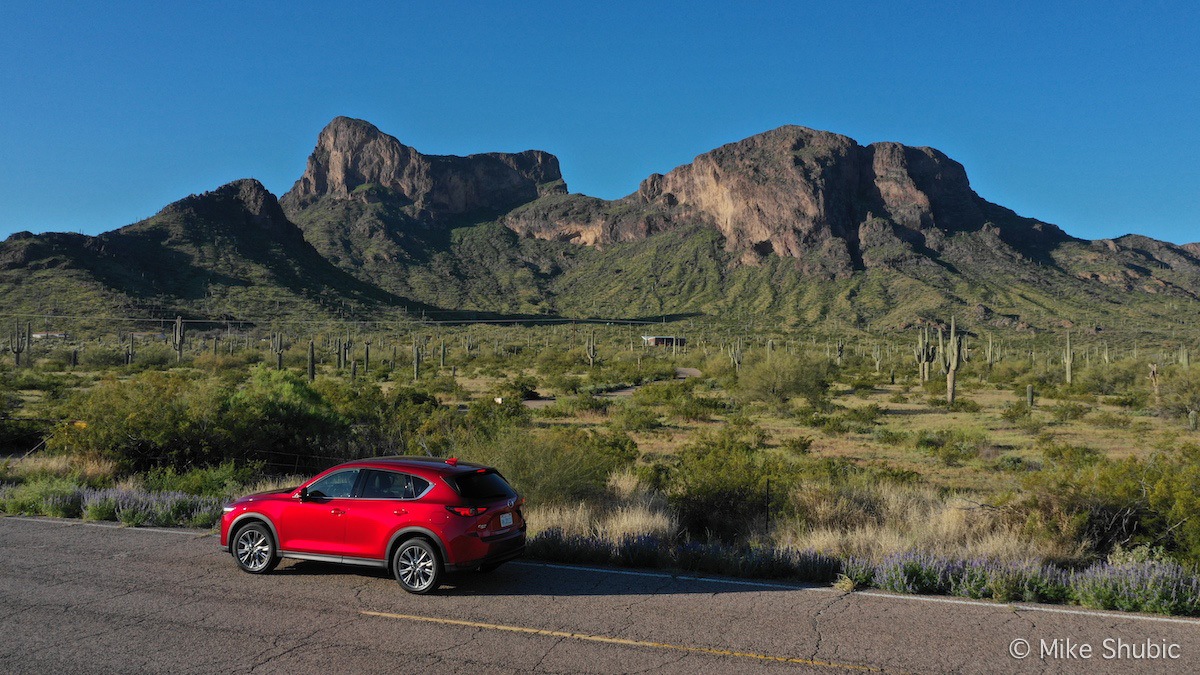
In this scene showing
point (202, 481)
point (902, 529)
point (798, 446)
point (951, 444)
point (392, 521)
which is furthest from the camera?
point (951, 444)

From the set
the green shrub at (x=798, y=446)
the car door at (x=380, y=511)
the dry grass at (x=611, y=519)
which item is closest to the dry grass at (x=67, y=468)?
the car door at (x=380, y=511)

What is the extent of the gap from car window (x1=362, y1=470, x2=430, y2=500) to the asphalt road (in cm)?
94

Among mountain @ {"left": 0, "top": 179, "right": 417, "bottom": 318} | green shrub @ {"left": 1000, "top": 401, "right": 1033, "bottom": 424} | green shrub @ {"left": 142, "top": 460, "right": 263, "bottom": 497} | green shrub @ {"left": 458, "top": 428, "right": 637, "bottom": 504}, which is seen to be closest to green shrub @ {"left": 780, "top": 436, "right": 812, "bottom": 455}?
green shrub @ {"left": 458, "top": 428, "right": 637, "bottom": 504}

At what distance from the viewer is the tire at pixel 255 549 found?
7.93m

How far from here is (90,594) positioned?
7145 millimetres

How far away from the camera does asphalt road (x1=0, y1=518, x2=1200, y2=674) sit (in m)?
5.45

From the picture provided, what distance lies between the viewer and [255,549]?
802 centimetres

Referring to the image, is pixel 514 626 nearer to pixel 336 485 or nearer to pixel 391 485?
pixel 391 485

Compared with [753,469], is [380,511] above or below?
above

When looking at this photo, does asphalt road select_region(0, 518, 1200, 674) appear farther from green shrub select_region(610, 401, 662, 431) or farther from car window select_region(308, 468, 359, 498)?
green shrub select_region(610, 401, 662, 431)

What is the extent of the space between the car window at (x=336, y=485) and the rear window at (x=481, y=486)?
1.29 metres

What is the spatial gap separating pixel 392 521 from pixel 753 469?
7653 mm

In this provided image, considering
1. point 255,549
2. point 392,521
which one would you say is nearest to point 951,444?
point 392,521

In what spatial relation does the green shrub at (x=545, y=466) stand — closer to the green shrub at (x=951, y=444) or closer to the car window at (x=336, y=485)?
the car window at (x=336, y=485)
